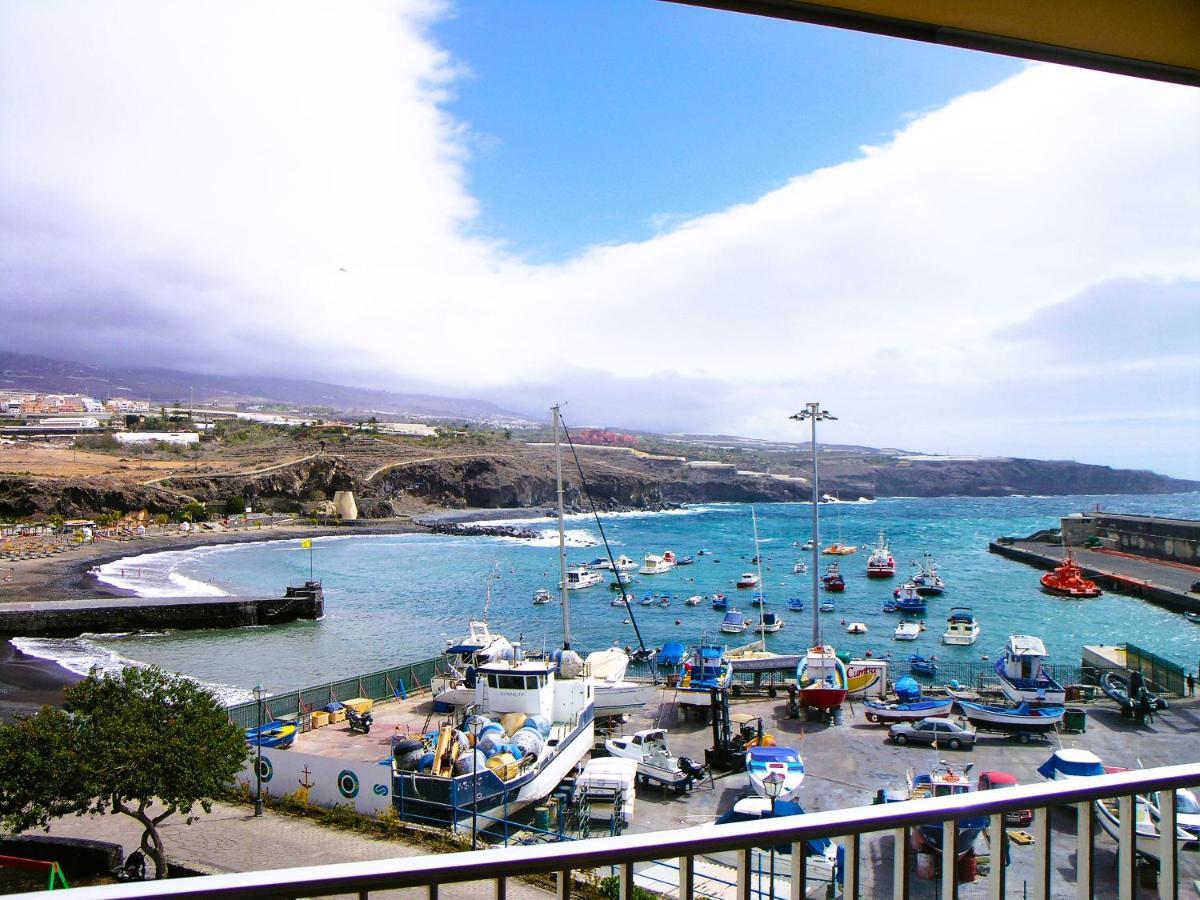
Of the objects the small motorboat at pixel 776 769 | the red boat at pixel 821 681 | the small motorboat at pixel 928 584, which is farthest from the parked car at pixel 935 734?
the small motorboat at pixel 928 584

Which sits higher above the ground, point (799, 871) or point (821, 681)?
point (799, 871)

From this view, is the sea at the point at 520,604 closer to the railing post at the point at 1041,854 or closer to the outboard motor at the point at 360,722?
the outboard motor at the point at 360,722

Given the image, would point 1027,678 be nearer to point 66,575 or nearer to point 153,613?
point 153,613

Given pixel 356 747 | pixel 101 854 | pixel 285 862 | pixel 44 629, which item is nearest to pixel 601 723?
pixel 356 747

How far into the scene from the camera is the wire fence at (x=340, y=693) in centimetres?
777

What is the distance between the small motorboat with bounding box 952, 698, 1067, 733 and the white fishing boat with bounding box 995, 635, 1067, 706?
203 millimetres

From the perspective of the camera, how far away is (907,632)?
15.3 m

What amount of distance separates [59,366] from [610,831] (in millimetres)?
36291

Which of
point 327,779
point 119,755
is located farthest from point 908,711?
point 119,755

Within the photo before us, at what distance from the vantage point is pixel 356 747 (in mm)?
6797

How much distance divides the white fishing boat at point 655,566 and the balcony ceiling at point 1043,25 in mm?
22683


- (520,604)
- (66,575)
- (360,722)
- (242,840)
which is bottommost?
(520,604)

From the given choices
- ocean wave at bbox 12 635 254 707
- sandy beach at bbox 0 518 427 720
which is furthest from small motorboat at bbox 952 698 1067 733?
sandy beach at bbox 0 518 427 720

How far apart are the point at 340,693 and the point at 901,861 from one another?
8830 millimetres
